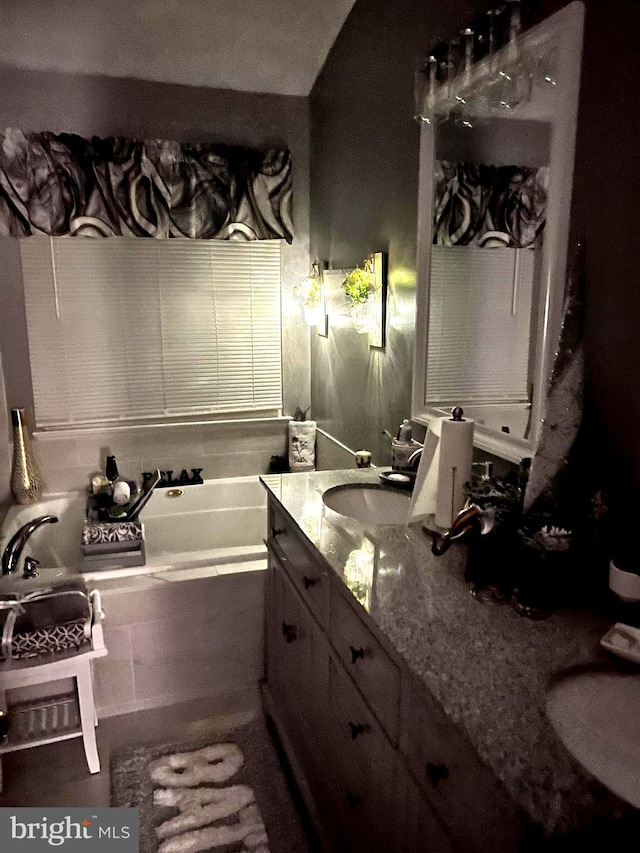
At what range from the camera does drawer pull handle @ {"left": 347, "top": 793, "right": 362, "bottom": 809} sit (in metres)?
1.39

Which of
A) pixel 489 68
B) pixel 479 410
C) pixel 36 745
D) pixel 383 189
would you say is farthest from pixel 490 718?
pixel 383 189

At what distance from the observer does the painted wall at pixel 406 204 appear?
1274 millimetres

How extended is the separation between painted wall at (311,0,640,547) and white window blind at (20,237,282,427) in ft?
1.13

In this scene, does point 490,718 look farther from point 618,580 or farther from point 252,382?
point 252,382

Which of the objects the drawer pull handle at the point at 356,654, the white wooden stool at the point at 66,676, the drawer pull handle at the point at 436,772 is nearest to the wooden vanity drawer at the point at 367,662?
the drawer pull handle at the point at 356,654

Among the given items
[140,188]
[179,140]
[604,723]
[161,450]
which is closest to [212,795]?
[604,723]

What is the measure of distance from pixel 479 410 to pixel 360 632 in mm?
812

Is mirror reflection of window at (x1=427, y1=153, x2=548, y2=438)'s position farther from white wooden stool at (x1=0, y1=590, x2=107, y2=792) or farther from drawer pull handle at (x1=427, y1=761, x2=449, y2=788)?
white wooden stool at (x1=0, y1=590, x2=107, y2=792)

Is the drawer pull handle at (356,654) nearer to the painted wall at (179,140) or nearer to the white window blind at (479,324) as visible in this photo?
the white window blind at (479,324)

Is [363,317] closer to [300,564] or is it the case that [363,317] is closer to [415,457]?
[415,457]

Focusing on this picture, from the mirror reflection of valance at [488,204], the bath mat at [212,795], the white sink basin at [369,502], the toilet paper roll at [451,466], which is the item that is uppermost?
the mirror reflection of valance at [488,204]

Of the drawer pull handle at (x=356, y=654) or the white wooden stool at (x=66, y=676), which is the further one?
the white wooden stool at (x=66, y=676)

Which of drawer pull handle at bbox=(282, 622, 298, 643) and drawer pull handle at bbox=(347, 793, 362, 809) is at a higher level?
drawer pull handle at bbox=(282, 622, 298, 643)

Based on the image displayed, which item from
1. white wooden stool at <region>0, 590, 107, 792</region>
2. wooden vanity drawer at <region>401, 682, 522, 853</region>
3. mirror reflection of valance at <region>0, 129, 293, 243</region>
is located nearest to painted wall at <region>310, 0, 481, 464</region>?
mirror reflection of valance at <region>0, 129, 293, 243</region>
